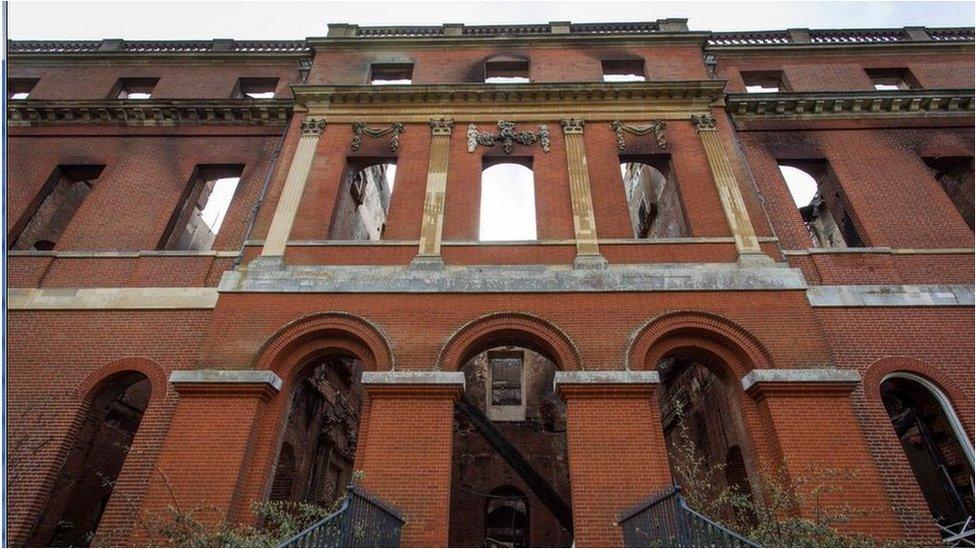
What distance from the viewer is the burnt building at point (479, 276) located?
7.82 metres

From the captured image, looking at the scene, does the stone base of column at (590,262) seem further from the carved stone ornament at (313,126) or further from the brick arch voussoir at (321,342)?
the carved stone ornament at (313,126)

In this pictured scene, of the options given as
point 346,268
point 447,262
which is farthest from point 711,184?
point 346,268

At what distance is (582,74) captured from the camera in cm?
1291

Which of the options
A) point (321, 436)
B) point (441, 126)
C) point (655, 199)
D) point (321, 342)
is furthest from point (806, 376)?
point (321, 436)

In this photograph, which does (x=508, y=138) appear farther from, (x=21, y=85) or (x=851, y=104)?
(x=21, y=85)

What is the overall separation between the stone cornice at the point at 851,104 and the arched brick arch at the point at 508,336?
25.9 ft

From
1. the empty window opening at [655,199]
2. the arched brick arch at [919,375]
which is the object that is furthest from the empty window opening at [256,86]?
the arched brick arch at [919,375]

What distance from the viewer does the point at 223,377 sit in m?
8.16

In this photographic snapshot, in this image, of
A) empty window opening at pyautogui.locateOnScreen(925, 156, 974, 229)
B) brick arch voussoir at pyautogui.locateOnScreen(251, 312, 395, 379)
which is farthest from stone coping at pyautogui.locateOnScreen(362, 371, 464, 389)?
empty window opening at pyautogui.locateOnScreen(925, 156, 974, 229)

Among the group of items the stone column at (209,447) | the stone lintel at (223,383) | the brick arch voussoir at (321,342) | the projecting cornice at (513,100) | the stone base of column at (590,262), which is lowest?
the stone column at (209,447)

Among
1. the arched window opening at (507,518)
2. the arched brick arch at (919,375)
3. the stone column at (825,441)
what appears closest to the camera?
the stone column at (825,441)

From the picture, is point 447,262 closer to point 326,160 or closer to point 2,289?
point 326,160

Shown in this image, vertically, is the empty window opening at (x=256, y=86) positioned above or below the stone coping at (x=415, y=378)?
above

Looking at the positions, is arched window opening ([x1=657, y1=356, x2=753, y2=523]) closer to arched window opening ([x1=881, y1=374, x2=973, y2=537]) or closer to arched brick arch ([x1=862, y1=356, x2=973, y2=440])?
arched brick arch ([x1=862, y1=356, x2=973, y2=440])
